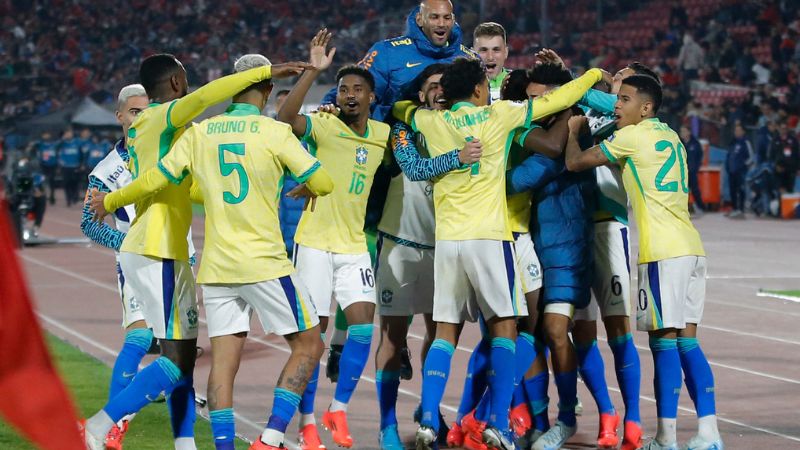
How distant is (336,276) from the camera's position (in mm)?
7895

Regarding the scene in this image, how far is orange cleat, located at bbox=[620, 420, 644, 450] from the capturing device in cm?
770

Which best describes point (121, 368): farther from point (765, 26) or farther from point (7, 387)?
point (765, 26)

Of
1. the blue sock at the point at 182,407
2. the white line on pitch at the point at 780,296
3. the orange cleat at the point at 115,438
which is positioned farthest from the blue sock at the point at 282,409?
the white line on pitch at the point at 780,296

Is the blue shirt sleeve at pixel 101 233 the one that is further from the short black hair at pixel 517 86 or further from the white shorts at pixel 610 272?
the white shorts at pixel 610 272

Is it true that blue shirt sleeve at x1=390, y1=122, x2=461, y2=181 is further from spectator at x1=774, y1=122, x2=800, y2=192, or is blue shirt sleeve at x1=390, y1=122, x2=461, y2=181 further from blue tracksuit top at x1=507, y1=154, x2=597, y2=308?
spectator at x1=774, y1=122, x2=800, y2=192

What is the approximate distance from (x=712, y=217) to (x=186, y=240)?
72.5 feet

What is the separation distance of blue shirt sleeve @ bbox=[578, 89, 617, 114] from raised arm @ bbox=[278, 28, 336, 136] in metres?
1.64

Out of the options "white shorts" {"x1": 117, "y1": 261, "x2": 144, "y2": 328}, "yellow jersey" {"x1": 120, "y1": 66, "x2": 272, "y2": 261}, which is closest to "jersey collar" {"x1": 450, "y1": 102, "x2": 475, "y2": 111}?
"yellow jersey" {"x1": 120, "y1": 66, "x2": 272, "y2": 261}

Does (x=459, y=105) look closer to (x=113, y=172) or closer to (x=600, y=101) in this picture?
(x=600, y=101)

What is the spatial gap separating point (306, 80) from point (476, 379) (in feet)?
7.01

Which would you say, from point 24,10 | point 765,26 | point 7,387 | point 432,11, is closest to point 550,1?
point 765,26

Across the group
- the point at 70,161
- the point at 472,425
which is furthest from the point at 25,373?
the point at 70,161

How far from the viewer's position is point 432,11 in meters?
8.22

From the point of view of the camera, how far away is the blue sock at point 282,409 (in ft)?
22.3
